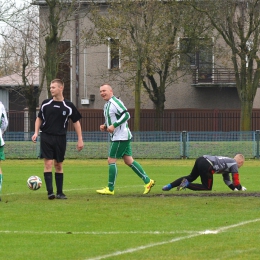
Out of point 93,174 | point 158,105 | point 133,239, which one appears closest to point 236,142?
point 93,174

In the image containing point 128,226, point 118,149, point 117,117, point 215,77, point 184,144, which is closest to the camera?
point 128,226

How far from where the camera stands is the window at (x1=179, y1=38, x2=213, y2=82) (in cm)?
4228

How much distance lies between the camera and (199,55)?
145 ft

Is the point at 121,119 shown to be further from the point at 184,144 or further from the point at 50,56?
the point at 50,56

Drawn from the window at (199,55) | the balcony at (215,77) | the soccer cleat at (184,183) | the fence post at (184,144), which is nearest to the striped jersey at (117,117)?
the soccer cleat at (184,183)

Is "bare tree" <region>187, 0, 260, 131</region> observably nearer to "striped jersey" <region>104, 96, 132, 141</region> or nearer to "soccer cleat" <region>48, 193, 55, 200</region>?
"striped jersey" <region>104, 96, 132, 141</region>

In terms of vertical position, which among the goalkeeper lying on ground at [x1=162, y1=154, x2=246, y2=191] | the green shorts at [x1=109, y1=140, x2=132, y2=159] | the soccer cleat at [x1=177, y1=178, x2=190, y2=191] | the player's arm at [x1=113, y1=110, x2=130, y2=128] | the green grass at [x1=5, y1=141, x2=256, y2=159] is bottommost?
the green grass at [x1=5, y1=141, x2=256, y2=159]

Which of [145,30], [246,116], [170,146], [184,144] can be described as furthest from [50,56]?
[184,144]

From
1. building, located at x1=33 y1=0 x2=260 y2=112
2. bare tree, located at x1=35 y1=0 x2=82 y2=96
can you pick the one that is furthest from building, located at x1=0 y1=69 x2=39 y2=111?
bare tree, located at x1=35 y1=0 x2=82 y2=96

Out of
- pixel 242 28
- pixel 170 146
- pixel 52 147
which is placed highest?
pixel 242 28

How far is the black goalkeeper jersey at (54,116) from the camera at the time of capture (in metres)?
12.6

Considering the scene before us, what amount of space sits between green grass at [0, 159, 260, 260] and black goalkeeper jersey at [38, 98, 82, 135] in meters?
1.18

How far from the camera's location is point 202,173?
1318cm

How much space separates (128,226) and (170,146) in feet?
70.7
